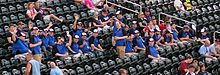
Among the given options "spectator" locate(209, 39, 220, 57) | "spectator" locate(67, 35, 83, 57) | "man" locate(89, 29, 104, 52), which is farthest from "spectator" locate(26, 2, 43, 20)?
"spectator" locate(209, 39, 220, 57)

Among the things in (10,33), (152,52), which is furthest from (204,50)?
(10,33)

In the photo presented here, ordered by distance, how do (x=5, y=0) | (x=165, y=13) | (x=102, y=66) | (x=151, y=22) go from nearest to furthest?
(x=102, y=66)
(x=5, y=0)
(x=151, y=22)
(x=165, y=13)

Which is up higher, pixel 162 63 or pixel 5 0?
pixel 5 0

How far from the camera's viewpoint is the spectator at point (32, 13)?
13586 mm

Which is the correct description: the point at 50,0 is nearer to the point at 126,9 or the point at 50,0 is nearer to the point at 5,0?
the point at 5,0

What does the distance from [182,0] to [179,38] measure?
8.21ft

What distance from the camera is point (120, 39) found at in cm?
1398

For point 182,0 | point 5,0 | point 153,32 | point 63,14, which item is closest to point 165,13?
point 182,0

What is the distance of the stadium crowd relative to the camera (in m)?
12.5

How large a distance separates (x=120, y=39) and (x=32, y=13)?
2.38 metres

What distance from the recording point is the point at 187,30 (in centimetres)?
1592

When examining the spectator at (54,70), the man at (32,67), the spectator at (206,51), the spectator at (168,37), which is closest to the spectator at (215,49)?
the spectator at (206,51)

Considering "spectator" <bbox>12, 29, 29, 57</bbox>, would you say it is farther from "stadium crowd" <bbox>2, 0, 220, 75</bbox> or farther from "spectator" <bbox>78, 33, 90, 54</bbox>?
"spectator" <bbox>78, 33, 90, 54</bbox>

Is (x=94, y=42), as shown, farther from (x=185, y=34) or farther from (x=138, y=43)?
(x=185, y=34)
